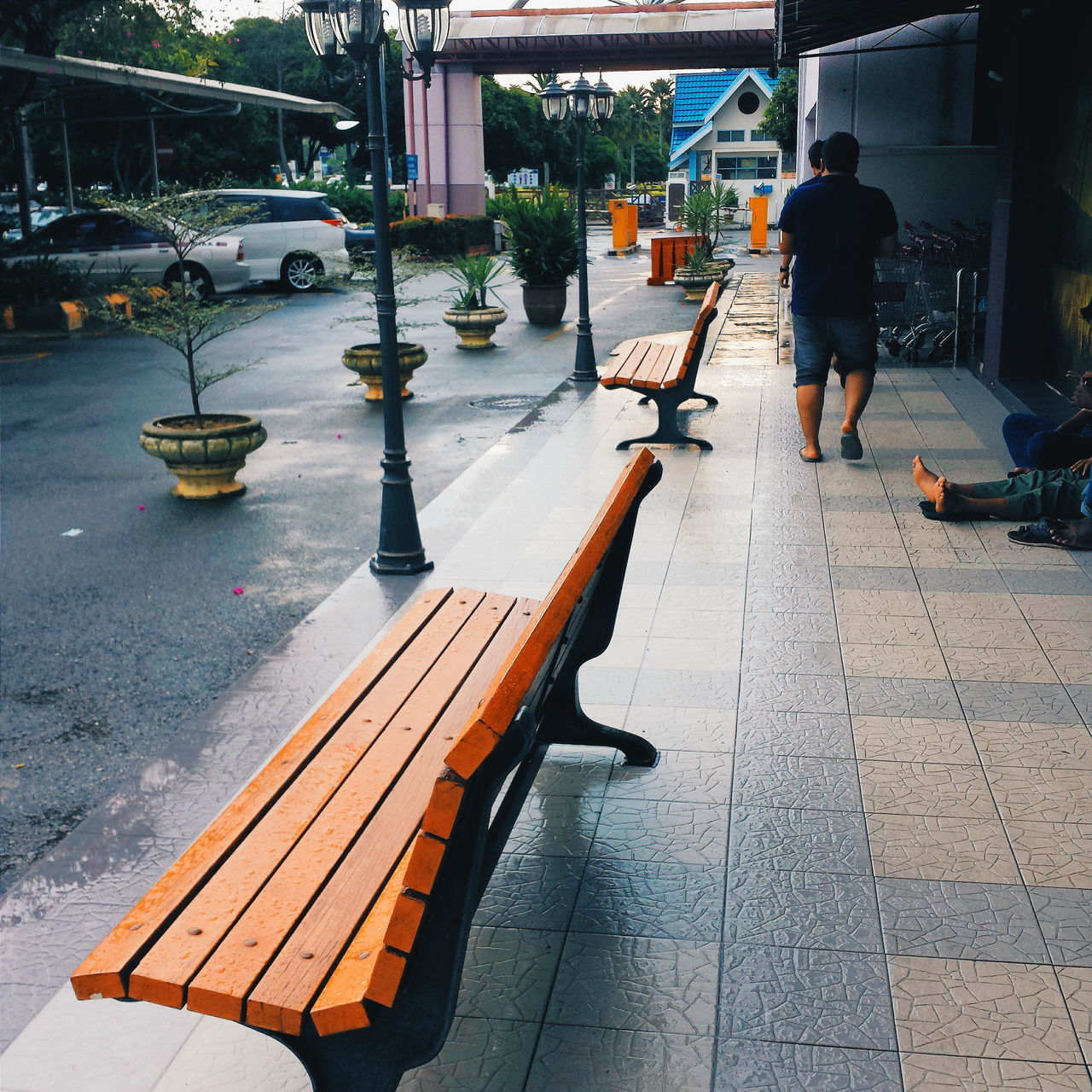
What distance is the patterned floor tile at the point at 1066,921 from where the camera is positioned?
9.86 ft

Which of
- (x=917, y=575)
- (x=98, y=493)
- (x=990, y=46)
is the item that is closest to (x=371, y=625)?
(x=917, y=575)

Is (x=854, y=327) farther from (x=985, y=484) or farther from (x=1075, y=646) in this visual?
(x=1075, y=646)

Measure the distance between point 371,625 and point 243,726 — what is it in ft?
3.82

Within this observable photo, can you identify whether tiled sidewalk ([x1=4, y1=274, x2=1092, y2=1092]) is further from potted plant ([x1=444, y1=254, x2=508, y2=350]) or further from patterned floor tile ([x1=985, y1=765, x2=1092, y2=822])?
potted plant ([x1=444, y1=254, x2=508, y2=350])

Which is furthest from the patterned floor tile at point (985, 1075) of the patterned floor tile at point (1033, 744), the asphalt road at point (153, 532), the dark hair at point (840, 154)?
the dark hair at point (840, 154)

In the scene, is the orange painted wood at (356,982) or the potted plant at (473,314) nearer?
the orange painted wood at (356,982)

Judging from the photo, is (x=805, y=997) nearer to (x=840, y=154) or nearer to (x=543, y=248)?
(x=840, y=154)

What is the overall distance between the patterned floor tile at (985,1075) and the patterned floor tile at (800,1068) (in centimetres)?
4

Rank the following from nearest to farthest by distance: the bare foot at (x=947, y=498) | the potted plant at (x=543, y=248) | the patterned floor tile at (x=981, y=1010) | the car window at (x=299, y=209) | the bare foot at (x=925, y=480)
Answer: the patterned floor tile at (x=981, y=1010), the bare foot at (x=947, y=498), the bare foot at (x=925, y=480), the potted plant at (x=543, y=248), the car window at (x=299, y=209)

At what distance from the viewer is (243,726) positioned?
484 cm

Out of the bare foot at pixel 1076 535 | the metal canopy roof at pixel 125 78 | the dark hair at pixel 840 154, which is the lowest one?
the bare foot at pixel 1076 535

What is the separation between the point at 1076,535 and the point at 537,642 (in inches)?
182

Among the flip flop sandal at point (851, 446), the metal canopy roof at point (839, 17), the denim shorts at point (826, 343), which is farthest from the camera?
the metal canopy roof at point (839, 17)

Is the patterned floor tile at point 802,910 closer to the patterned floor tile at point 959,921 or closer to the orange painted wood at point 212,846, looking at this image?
the patterned floor tile at point 959,921
